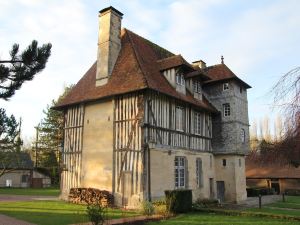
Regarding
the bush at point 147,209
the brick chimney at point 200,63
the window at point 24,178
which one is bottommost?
the bush at point 147,209

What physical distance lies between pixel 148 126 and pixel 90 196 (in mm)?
4704

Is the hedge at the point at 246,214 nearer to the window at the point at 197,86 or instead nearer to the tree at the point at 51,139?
the window at the point at 197,86

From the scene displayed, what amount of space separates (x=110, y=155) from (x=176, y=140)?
12.4 feet

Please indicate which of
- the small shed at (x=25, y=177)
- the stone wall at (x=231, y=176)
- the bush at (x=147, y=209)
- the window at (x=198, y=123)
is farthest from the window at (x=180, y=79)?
the small shed at (x=25, y=177)

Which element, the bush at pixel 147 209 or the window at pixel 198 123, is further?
the window at pixel 198 123

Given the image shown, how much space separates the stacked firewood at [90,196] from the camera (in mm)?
17656

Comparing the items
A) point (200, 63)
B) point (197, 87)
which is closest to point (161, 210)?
point (197, 87)

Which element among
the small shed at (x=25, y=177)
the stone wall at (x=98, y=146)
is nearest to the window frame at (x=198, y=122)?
the stone wall at (x=98, y=146)

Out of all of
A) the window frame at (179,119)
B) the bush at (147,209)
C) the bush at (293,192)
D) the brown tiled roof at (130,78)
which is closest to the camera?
the bush at (147,209)

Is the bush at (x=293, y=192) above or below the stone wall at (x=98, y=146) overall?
below

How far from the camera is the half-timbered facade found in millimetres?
Answer: 17859

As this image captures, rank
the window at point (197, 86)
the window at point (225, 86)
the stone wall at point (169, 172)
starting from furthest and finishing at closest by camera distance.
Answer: the window at point (225, 86)
the window at point (197, 86)
the stone wall at point (169, 172)

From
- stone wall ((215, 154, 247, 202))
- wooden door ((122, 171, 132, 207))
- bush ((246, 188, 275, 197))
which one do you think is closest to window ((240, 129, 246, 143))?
stone wall ((215, 154, 247, 202))

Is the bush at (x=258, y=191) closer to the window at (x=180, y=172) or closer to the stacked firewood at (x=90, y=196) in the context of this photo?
the window at (x=180, y=172)
